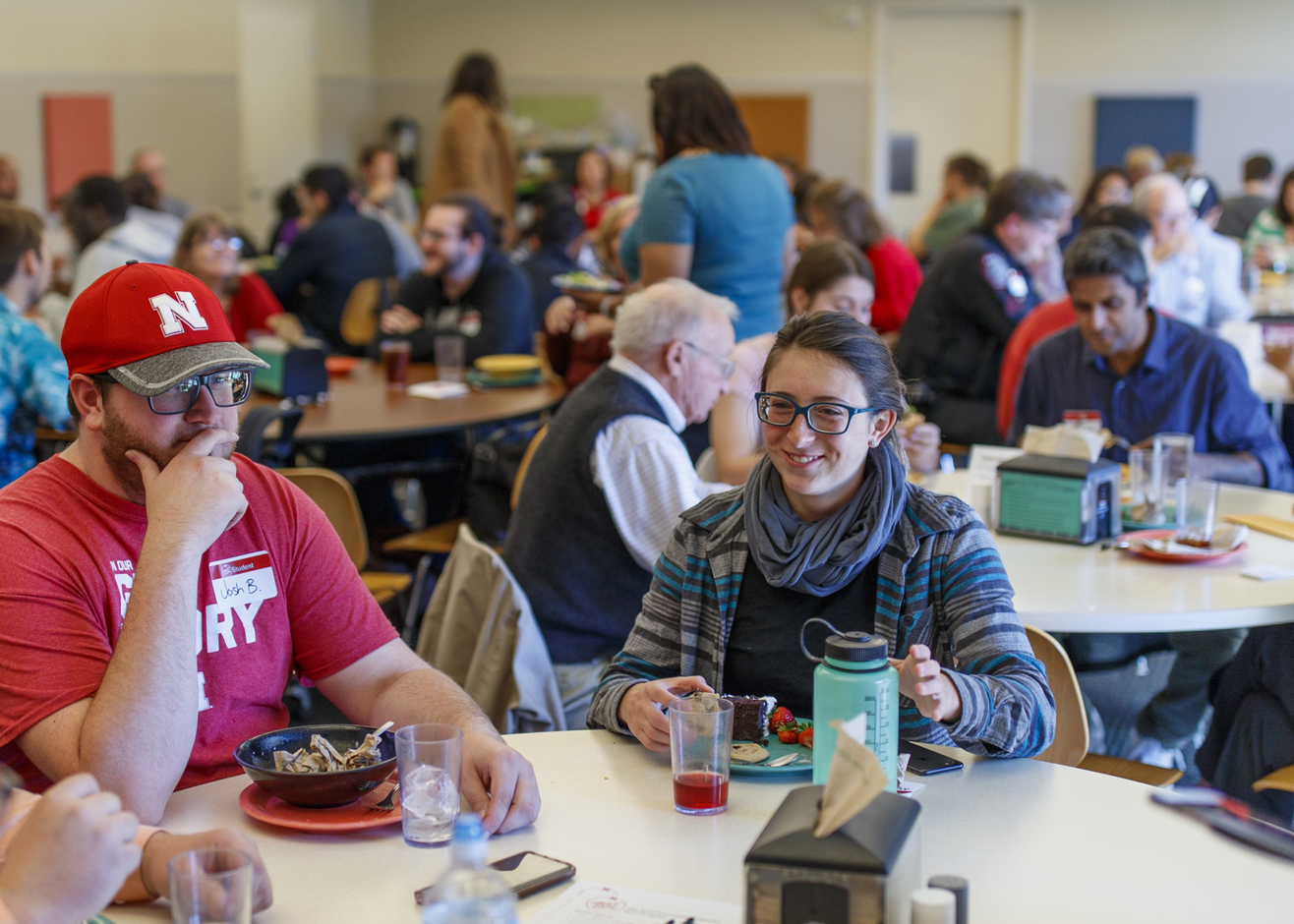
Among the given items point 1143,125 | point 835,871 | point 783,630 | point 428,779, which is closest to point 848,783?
point 835,871

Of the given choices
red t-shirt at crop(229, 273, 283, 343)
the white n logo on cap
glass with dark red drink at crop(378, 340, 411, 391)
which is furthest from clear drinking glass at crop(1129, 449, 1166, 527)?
red t-shirt at crop(229, 273, 283, 343)

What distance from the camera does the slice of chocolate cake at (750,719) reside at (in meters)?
1.59

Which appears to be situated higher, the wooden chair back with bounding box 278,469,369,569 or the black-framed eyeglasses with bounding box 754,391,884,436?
the black-framed eyeglasses with bounding box 754,391,884,436

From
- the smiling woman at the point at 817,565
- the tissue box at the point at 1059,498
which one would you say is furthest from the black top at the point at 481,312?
the smiling woman at the point at 817,565

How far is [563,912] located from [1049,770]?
26.1 inches

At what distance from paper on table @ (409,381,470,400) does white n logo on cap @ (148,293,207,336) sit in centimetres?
292

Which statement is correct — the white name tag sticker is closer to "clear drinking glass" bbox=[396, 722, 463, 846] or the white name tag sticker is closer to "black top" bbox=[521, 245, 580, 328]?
"clear drinking glass" bbox=[396, 722, 463, 846]

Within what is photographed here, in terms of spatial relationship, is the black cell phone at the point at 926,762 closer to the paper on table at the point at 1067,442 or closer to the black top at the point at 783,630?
the black top at the point at 783,630

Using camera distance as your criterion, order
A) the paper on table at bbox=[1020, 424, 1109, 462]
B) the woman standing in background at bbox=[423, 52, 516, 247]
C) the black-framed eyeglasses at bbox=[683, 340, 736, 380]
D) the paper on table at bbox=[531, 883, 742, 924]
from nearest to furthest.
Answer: the paper on table at bbox=[531, 883, 742, 924], the black-framed eyeglasses at bbox=[683, 340, 736, 380], the paper on table at bbox=[1020, 424, 1109, 462], the woman standing in background at bbox=[423, 52, 516, 247]

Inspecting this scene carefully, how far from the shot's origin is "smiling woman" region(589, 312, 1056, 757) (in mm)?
1666

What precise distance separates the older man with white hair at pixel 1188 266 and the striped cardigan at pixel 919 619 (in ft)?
13.2

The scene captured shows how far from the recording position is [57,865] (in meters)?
1.03

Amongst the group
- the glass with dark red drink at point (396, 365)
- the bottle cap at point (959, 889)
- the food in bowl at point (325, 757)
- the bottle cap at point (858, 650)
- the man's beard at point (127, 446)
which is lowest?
the food in bowl at point (325, 757)

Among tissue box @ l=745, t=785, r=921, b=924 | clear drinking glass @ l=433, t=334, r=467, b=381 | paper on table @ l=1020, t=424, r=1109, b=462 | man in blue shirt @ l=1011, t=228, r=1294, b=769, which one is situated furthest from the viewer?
clear drinking glass @ l=433, t=334, r=467, b=381
